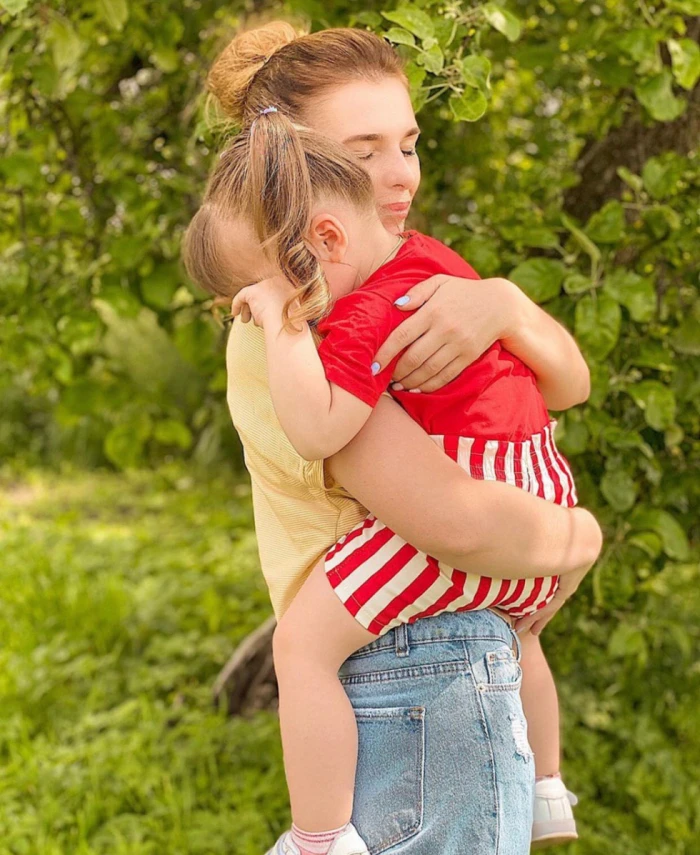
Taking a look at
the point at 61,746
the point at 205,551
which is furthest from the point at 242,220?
the point at 205,551

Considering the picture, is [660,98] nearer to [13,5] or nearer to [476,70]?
[476,70]

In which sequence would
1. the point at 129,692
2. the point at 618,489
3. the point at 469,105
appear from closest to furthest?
1. the point at 469,105
2. the point at 618,489
3. the point at 129,692

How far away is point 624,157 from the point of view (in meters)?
2.56

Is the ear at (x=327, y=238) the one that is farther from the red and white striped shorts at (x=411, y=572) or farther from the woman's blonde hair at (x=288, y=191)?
the red and white striped shorts at (x=411, y=572)

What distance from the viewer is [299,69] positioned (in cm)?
151

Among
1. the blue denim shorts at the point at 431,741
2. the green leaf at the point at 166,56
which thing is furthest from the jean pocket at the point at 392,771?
the green leaf at the point at 166,56

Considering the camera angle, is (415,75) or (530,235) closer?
(415,75)

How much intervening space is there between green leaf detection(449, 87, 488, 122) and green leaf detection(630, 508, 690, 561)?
1.01m

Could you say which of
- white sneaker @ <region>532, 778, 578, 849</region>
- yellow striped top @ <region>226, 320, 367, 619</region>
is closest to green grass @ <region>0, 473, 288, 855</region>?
white sneaker @ <region>532, 778, 578, 849</region>

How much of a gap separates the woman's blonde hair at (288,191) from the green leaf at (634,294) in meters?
0.85

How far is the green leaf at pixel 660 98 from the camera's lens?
2.13m

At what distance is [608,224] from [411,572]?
1.07 m

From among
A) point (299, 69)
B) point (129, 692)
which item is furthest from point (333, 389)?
point (129, 692)

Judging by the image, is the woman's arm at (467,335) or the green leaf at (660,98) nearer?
the woman's arm at (467,335)
